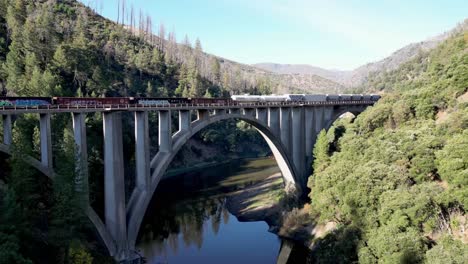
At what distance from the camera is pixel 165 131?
3403 cm

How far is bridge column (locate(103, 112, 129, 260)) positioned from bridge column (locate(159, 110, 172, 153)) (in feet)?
18.5

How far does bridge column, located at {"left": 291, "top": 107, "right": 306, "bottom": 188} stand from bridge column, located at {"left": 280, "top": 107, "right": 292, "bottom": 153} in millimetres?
1019

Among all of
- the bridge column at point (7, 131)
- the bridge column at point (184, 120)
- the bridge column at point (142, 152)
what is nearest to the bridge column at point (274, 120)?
the bridge column at point (184, 120)

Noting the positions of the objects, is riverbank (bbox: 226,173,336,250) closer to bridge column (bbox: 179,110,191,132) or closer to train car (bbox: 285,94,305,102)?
train car (bbox: 285,94,305,102)

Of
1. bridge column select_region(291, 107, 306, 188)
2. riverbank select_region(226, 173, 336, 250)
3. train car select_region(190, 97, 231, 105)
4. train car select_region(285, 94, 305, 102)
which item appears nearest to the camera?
riverbank select_region(226, 173, 336, 250)

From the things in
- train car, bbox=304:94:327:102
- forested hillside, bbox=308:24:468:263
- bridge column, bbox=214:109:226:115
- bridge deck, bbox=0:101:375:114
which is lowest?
forested hillside, bbox=308:24:468:263

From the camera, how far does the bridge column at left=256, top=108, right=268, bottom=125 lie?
4849 centimetres

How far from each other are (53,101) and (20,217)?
9.30 metres

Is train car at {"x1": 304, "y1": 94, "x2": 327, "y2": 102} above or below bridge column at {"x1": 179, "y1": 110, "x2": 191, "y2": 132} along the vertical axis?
above

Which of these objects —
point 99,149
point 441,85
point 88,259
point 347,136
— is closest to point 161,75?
point 99,149

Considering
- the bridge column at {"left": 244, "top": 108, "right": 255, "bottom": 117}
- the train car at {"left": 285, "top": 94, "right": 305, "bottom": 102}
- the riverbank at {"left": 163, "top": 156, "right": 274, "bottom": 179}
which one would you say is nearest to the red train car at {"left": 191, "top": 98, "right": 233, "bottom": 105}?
the bridge column at {"left": 244, "top": 108, "right": 255, "bottom": 117}

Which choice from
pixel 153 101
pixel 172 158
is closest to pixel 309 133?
pixel 172 158

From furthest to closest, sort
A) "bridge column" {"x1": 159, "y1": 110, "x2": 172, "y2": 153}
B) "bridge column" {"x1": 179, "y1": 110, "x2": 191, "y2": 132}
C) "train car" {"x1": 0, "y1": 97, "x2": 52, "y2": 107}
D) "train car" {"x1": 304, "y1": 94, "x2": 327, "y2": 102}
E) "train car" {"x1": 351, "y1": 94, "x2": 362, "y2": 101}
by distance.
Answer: "train car" {"x1": 351, "y1": 94, "x2": 362, "y2": 101}, "train car" {"x1": 304, "y1": 94, "x2": 327, "y2": 102}, "bridge column" {"x1": 179, "y1": 110, "x2": 191, "y2": 132}, "bridge column" {"x1": 159, "y1": 110, "x2": 172, "y2": 153}, "train car" {"x1": 0, "y1": 97, "x2": 52, "y2": 107}

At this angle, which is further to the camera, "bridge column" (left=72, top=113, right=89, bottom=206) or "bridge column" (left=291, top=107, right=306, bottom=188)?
"bridge column" (left=291, top=107, right=306, bottom=188)
